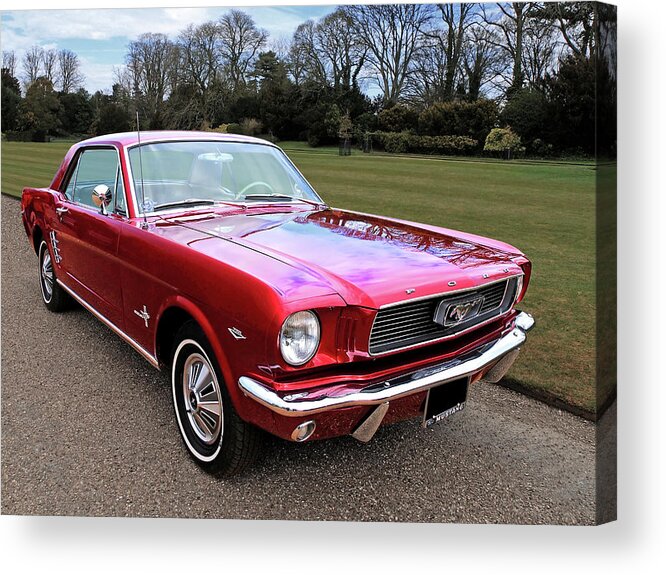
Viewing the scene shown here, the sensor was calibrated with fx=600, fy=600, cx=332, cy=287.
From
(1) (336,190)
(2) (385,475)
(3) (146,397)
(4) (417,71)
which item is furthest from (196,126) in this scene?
(2) (385,475)

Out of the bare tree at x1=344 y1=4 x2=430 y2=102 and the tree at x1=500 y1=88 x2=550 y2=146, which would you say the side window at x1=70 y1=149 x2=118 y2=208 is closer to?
the bare tree at x1=344 y1=4 x2=430 y2=102

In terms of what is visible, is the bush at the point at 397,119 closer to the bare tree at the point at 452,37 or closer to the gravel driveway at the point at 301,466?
the bare tree at the point at 452,37

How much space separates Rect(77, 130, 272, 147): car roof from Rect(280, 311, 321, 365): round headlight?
1639 mm

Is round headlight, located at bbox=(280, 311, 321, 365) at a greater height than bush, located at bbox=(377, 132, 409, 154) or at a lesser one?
lesser

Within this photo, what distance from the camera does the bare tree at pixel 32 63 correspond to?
122 inches

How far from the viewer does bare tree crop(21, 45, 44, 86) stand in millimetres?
3092

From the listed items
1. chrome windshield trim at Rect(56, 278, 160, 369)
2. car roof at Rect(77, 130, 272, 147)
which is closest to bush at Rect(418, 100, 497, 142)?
car roof at Rect(77, 130, 272, 147)

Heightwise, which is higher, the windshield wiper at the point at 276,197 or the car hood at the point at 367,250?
the windshield wiper at the point at 276,197

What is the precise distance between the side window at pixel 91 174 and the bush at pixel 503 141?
195cm

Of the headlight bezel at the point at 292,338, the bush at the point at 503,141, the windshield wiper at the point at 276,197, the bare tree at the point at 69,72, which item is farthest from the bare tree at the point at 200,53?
the headlight bezel at the point at 292,338

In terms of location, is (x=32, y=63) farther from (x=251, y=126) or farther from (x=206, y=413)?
(x=206, y=413)

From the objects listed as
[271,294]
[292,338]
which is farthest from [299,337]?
[271,294]

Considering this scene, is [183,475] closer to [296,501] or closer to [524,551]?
[296,501]

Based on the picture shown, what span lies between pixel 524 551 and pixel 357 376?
1.27 meters
